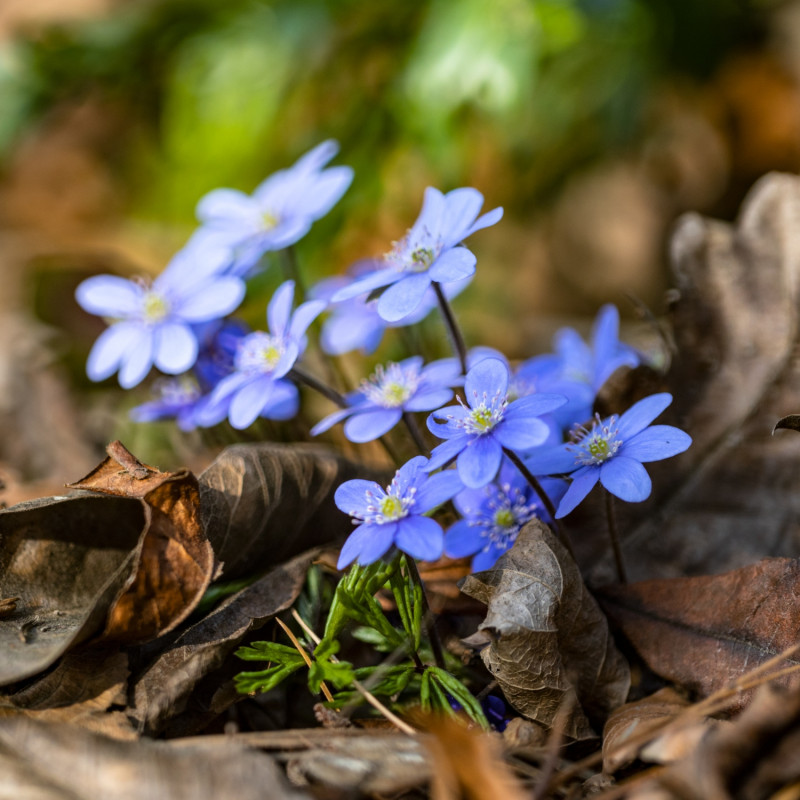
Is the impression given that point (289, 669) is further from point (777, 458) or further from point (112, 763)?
point (777, 458)

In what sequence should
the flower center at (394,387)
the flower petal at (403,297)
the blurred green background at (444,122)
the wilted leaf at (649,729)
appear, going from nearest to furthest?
1. the wilted leaf at (649,729)
2. the flower petal at (403,297)
3. the flower center at (394,387)
4. the blurred green background at (444,122)

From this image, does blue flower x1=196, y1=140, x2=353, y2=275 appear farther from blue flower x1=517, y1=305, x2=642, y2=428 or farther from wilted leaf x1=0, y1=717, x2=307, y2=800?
wilted leaf x1=0, y1=717, x2=307, y2=800

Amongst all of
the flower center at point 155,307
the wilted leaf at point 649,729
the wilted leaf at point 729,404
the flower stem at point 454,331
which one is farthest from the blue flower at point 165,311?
the wilted leaf at point 649,729

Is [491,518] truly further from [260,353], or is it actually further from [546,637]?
[260,353]

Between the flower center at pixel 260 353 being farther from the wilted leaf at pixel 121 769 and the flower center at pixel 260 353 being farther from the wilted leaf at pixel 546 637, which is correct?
the wilted leaf at pixel 121 769

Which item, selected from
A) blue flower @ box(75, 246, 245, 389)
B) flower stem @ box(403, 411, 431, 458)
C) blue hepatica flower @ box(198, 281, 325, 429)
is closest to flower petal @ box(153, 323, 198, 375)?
blue flower @ box(75, 246, 245, 389)

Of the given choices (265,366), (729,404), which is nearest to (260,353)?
(265,366)
